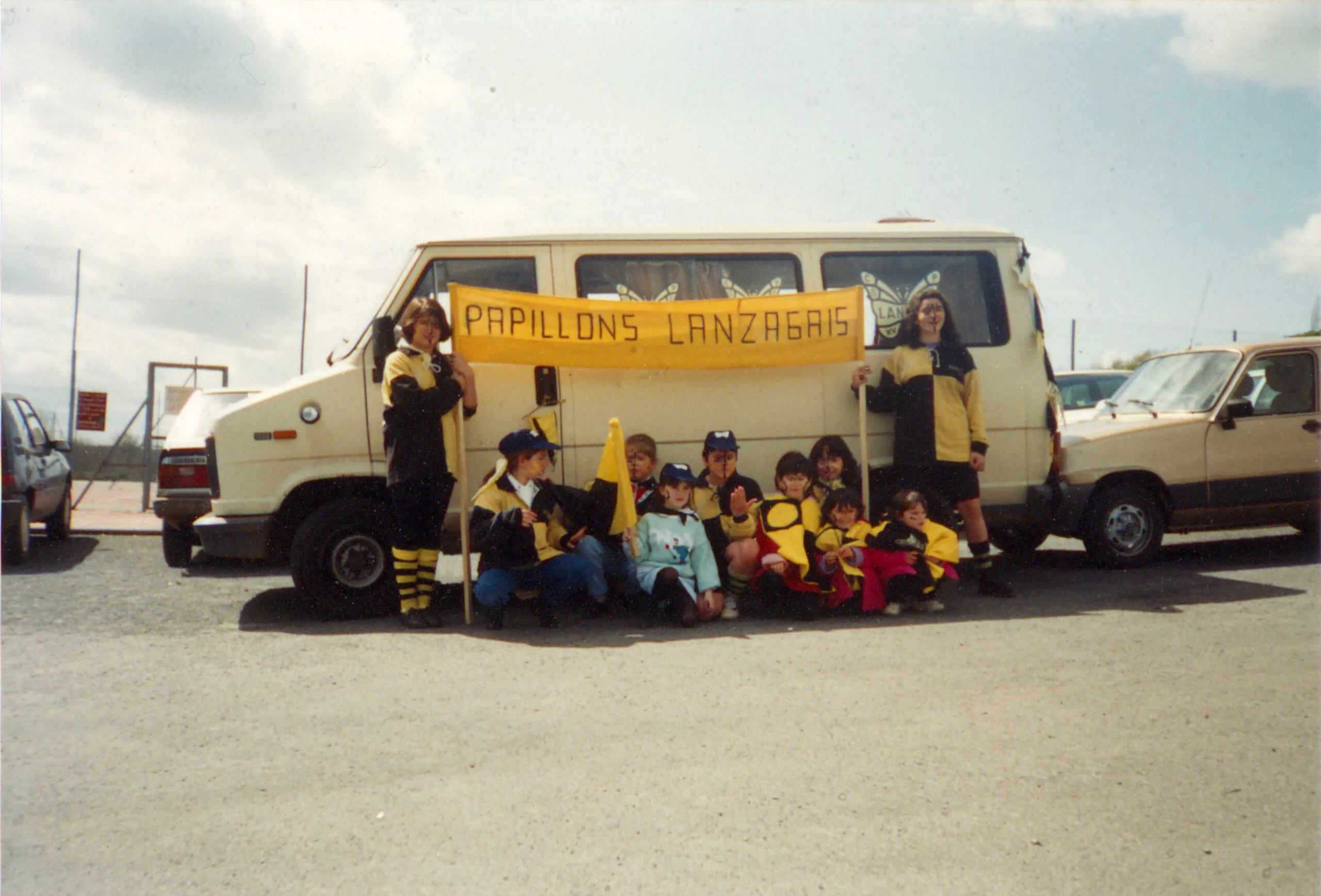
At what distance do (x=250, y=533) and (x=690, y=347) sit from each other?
→ 310 centimetres

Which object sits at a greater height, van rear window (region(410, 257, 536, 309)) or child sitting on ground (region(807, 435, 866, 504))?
van rear window (region(410, 257, 536, 309))

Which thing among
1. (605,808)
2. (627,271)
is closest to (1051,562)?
(627,271)

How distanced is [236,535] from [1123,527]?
6575 mm

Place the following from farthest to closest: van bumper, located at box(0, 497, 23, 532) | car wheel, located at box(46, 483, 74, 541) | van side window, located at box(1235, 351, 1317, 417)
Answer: car wheel, located at box(46, 483, 74, 541), van bumper, located at box(0, 497, 23, 532), van side window, located at box(1235, 351, 1317, 417)

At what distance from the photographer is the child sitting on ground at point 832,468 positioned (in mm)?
6488

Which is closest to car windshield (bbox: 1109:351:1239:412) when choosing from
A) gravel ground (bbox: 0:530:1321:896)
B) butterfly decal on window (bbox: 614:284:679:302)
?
gravel ground (bbox: 0:530:1321:896)

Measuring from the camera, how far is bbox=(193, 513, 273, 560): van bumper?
240 inches

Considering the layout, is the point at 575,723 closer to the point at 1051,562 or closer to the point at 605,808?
the point at 605,808

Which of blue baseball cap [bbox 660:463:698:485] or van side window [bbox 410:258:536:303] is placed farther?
van side window [bbox 410:258:536:303]

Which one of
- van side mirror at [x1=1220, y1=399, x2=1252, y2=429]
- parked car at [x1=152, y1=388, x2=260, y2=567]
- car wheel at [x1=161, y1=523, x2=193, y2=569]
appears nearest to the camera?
van side mirror at [x1=1220, y1=399, x2=1252, y2=429]

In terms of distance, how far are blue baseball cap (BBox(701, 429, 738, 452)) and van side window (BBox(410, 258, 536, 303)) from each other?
61.7 inches

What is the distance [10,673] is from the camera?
16.0 ft

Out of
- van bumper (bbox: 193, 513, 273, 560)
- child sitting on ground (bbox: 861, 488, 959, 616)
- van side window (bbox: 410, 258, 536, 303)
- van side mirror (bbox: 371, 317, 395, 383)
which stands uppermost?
van side window (bbox: 410, 258, 536, 303)

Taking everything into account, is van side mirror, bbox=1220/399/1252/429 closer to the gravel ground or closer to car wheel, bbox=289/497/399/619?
the gravel ground
